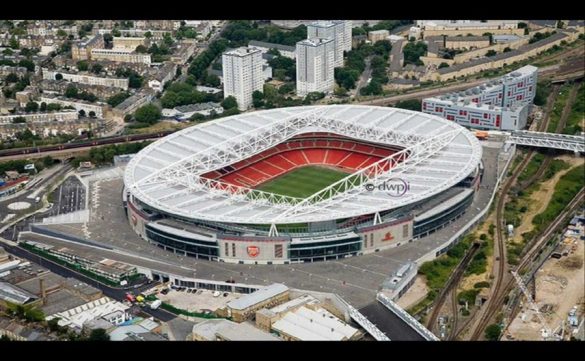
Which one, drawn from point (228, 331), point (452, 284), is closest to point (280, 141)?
point (452, 284)

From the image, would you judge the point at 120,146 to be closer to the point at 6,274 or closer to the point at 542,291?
the point at 6,274

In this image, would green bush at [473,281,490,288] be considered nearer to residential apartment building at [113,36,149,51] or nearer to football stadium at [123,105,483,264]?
football stadium at [123,105,483,264]

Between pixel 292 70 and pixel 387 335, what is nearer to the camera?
pixel 387 335

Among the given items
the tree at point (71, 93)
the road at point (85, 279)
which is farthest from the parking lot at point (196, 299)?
the tree at point (71, 93)

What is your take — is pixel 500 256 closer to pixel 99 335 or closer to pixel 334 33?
pixel 99 335

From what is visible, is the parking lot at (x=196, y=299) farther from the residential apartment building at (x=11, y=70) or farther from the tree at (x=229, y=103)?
the residential apartment building at (x=11, y=70)

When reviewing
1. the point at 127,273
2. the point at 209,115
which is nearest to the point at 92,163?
the point at 209,115
